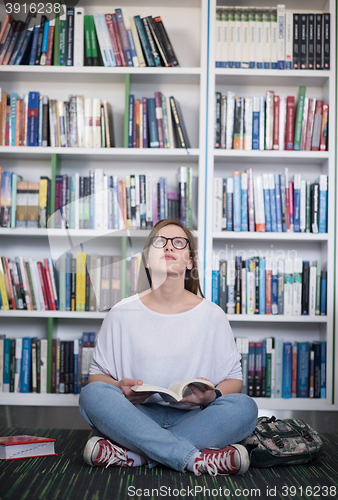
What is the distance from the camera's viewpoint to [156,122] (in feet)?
7.43

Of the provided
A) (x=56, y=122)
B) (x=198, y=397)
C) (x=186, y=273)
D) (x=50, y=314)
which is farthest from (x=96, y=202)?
(x=198, y=397)

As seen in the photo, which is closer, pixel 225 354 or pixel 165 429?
pixel 165 429

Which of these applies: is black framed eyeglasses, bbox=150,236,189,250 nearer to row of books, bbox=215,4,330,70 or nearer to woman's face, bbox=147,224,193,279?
woman's face, bbox=147,224,193,279

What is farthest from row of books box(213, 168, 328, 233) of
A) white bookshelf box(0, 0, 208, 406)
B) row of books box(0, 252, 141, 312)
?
row of books box(0, 252, 141, 312)

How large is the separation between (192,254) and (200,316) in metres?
0.25

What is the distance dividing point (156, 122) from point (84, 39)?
0.55 m

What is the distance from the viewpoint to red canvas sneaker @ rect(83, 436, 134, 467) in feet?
4.61

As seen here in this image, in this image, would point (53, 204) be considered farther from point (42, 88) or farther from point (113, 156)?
point (42, 88)

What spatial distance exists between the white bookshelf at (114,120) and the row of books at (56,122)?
0.07m

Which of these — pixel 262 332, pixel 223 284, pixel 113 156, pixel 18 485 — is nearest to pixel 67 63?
pixel 113 156

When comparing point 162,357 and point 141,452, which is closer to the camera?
point 141,452

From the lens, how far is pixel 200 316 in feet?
5.42

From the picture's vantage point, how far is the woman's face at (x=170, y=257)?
1686mm

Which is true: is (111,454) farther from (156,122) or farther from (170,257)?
(156,122)
